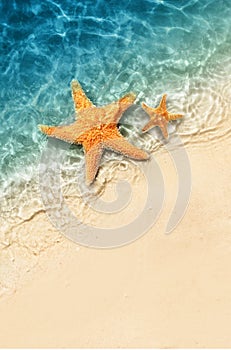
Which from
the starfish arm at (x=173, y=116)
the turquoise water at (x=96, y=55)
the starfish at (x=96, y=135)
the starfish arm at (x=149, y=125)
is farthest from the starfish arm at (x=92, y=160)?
the starfish arm at (x=173, y=116)

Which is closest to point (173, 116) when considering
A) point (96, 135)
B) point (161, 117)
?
point (161, 117)

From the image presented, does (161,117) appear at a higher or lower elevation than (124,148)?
higher

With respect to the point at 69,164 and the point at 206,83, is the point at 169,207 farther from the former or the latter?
the point at 206,83

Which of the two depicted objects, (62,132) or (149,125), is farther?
(62,132)

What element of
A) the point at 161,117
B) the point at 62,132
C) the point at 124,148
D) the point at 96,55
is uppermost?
the point at 96,55

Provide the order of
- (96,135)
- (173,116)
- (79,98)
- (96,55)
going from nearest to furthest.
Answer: (96,135) < (173,116) < (79,98) < (96,55)

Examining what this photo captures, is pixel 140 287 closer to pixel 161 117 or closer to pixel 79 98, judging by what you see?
pixel 161 117
